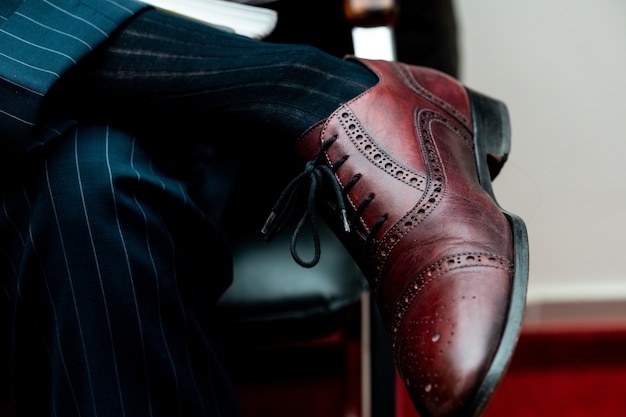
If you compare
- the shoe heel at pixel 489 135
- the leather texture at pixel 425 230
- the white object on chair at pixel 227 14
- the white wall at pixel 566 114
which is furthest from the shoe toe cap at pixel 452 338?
the white wall at pixel 566 114

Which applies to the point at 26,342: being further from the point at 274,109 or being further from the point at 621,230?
the point at 621,230

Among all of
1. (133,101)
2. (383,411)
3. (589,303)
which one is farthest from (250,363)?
(133,101)

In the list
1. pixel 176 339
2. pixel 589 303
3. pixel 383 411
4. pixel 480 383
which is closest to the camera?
pixel 480 383

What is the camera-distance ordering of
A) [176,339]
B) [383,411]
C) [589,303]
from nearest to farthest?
[176,339]
[383,411]
[589,303]

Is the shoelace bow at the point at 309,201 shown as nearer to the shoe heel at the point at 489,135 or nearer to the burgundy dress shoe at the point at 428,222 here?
the burgundy dress shoe at the point at 428,222

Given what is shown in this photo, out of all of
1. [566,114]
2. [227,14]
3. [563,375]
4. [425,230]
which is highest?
[227,14]

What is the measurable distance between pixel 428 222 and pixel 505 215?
0.06 m

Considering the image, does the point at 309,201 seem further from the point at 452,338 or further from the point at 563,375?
the point at 563,375

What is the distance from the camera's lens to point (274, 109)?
0.56 metres

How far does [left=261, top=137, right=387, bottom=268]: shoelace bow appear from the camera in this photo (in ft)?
1.66

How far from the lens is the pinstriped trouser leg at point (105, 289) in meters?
0.49

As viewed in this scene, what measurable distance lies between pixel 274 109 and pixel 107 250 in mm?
180

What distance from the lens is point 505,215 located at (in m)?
0.50

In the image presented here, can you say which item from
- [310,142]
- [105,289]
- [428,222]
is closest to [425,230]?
[428,222]
